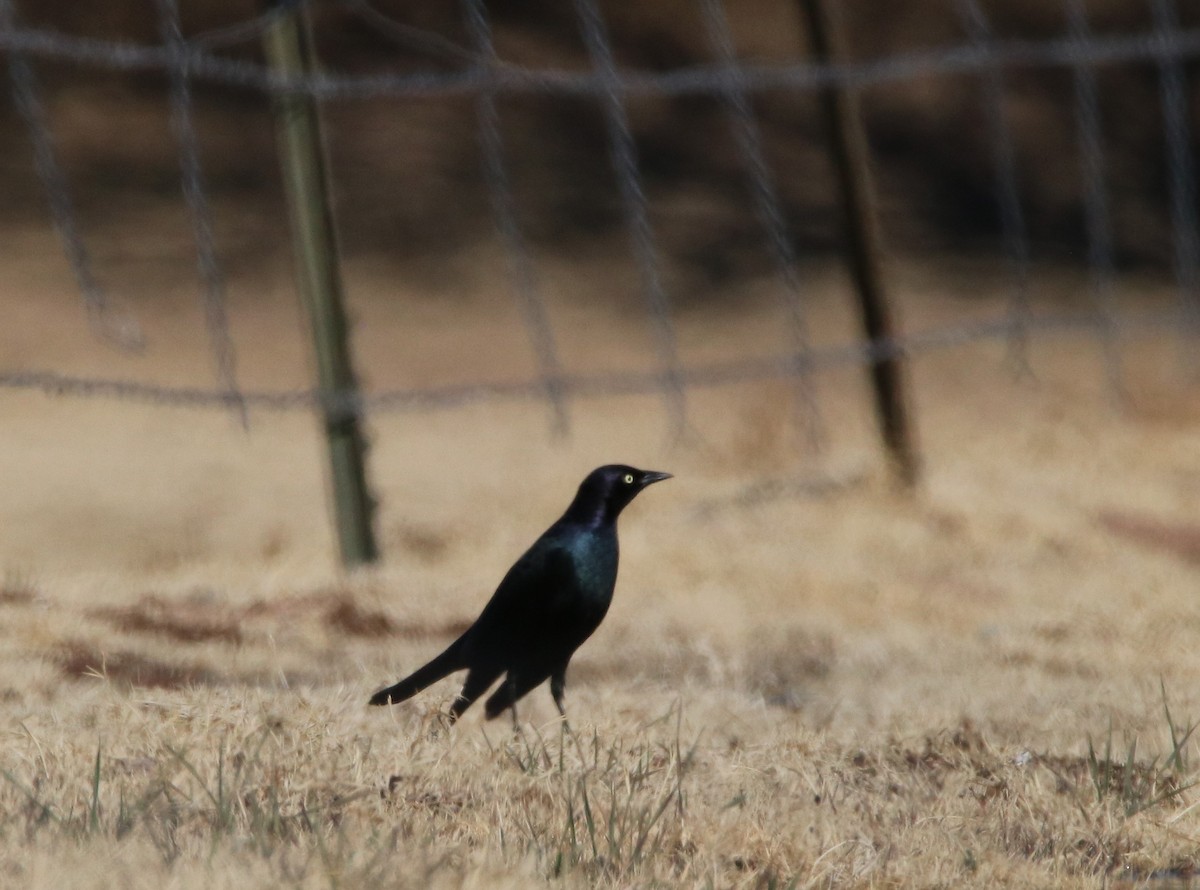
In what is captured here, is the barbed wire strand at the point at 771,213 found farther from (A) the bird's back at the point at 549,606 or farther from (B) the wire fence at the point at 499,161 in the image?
(A) the bird's back at the point at 549,606

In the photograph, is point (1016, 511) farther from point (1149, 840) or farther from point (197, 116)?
point (197, 116)

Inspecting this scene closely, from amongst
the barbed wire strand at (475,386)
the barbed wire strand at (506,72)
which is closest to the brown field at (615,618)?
the barbed wire strand at (475,386)

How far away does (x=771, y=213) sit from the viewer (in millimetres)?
5598

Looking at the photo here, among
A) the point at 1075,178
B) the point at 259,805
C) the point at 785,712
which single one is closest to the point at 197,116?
the point at 1075,178

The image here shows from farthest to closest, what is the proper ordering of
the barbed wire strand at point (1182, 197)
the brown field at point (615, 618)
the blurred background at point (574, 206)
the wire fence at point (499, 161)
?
the blurred background at point (574, 206) → the barbed wire strand at point (1182, 197) → the wire fence at point (499, 161) → the brown field at point (615, 618)

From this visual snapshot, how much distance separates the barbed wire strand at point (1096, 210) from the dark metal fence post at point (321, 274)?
294cm

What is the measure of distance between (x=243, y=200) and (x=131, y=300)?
117cm

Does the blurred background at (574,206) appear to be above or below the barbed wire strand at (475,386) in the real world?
above

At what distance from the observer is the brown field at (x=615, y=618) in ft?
9.41

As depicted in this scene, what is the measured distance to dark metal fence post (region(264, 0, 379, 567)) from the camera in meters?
5.98

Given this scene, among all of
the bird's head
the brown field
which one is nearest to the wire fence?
the brown field

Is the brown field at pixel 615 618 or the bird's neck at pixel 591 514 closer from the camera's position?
the brown field at pixel 615 618

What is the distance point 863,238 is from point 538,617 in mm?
3994

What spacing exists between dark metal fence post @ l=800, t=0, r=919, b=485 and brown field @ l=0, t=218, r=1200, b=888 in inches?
11.8
